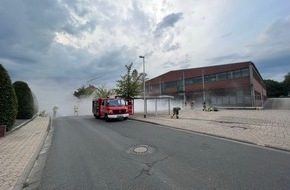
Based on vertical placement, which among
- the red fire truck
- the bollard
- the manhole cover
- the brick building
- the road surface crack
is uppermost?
the brick building

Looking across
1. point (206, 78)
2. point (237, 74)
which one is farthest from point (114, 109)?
→ point (206, 78)

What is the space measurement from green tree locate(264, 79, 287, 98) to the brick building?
2664 inches

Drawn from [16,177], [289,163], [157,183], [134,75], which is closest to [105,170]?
[157,183]

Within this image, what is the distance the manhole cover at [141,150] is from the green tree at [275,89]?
11387cm

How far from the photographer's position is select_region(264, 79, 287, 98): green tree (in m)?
103

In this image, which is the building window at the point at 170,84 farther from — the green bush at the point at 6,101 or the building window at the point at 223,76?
the green bush at the point at 6,101

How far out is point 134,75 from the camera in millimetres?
28391

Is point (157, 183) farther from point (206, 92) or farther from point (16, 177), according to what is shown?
point (206, 92)

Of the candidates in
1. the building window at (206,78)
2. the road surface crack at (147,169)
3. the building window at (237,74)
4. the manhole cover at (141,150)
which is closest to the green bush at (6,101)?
the manhole cover at (141,150)

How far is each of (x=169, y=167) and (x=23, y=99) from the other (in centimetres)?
2073

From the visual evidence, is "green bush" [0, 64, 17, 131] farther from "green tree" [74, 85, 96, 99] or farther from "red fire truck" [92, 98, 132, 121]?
"green tree" [74, 85, 96, 99]

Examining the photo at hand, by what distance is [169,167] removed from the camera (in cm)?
612

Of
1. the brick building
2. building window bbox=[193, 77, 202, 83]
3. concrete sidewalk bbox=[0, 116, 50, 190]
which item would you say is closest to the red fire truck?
concrete sidewalk bbox=[0, 116, 50, 190]

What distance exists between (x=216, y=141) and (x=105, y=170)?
567 centimetres
